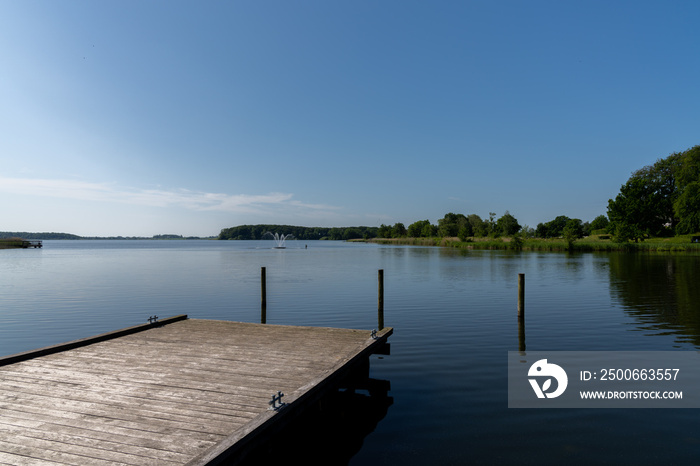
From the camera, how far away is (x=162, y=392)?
722 centimetres

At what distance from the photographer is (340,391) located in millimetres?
10648

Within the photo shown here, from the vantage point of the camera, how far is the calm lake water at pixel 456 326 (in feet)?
25.8

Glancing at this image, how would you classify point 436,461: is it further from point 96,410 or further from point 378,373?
point 96,410

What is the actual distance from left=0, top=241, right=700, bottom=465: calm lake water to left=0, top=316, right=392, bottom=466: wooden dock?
1.66 meters

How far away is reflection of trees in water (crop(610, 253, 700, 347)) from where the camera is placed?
1709 cm

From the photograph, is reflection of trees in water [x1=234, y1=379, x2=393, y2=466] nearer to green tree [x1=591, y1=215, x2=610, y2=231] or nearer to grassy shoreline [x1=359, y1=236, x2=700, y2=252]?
grassy shoreline [x1=359, y1=236, x2=700, y2=252]

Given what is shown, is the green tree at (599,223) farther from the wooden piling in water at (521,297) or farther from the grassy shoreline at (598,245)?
the wooden piling in water at (521,297)

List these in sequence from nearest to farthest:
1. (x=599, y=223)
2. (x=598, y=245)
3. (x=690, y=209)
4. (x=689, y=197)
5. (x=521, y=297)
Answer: (x=521, y=297), (x=598, y=245), (x=689, y=197), (x=690, y=209), (x=599, y=223)

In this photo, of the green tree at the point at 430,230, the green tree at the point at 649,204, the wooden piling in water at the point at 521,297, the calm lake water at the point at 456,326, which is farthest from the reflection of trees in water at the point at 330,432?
the green tree at the point at 430,230

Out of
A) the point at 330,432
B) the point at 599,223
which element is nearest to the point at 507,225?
the point at 599,223

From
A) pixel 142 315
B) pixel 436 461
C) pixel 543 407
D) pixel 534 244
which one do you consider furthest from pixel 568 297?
pixel 534 244

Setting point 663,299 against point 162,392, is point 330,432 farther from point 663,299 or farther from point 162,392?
point 663,299

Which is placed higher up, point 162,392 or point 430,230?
point 430,230

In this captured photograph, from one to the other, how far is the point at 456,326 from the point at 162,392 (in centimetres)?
1261
